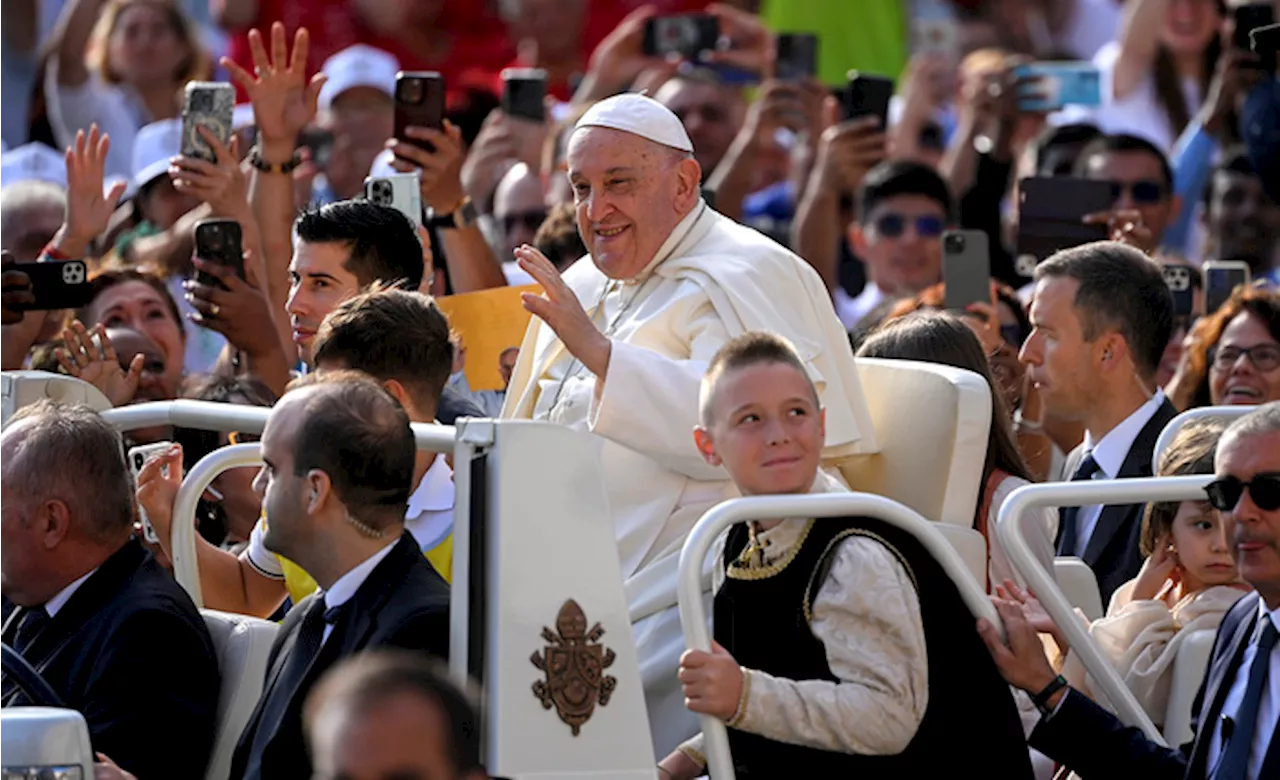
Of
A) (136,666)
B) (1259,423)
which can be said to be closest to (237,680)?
(136,666)

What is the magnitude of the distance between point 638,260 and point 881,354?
29.3 inches

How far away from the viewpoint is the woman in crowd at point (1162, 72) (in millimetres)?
11031

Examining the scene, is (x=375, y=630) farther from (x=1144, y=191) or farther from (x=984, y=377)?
(x=1144, y=191)

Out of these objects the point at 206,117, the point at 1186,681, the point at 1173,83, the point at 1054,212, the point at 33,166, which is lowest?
the point at 1186,681

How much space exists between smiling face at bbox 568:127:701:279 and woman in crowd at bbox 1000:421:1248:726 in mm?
1379

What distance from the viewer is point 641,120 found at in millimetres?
5969

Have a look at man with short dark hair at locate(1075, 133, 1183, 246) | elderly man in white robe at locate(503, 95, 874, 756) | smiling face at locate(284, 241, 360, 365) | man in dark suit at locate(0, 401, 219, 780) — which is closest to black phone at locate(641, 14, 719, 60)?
man with short dark hair at locate(1075, 133, 1183, 246)

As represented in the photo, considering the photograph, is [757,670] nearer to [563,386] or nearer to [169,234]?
[563,386]

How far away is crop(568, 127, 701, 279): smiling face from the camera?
19.5 ft

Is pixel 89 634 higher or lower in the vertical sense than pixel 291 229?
lower

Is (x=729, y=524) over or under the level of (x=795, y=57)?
under

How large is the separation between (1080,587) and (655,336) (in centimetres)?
119

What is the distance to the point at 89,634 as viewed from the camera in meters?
4.81

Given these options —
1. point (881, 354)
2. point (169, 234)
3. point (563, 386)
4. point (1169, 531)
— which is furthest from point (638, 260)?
point (169, 234)
